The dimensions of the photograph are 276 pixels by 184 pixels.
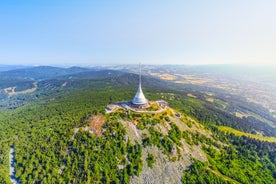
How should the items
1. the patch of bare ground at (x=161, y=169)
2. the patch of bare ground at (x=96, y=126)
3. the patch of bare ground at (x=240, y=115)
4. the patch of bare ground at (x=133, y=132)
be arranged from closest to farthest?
the patch of bare ground at (x=161, y=169) → the patch of bare ground at (x=133, y=132) → the patch of bare ground at (x=96, y=126) → the patch of bare ground at (x=240, y=115)

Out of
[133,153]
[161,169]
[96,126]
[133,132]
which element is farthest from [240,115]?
[96,126]

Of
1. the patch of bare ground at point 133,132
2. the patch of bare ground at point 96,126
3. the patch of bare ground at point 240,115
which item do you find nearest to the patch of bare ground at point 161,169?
the patch of bare ground at point 133,132

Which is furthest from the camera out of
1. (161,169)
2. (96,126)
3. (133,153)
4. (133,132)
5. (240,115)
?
(240,115)

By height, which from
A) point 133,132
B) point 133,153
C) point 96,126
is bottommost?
point 133,153

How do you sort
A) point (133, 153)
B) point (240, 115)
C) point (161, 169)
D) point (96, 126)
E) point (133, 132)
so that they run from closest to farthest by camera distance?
A: point (161, 169), point (133, 153), point (133, 132), point (96, 126), point (240, 115)

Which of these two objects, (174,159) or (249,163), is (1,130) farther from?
(249,163)

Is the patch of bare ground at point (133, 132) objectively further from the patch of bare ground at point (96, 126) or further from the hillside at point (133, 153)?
the patch of bare ground at point (96, 126)

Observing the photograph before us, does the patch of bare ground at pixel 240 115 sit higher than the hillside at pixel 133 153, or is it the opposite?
the hillside at pixel 133 153

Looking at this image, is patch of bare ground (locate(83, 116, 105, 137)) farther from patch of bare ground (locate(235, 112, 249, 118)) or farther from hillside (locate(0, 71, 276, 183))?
patch of bare ground (locate(235, 112, 249, 118))

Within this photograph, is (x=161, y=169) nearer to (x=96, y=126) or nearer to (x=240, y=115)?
(x=96, y=126)
